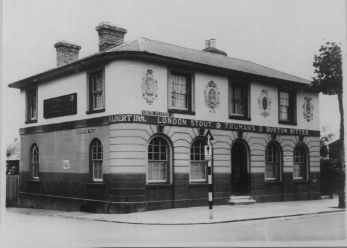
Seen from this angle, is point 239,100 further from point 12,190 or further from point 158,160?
point 12,190

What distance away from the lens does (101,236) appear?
44.5ft

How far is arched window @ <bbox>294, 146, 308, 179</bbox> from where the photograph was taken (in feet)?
84.3

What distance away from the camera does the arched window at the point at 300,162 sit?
2569cm

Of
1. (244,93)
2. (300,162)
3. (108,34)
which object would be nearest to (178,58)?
(108,34)

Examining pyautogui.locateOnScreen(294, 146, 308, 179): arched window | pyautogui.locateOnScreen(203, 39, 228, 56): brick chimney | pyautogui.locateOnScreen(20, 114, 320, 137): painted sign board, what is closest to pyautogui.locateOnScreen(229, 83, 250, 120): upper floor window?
pyautogui.locateOnScreen(20, 114, 320, 137): painted sign board

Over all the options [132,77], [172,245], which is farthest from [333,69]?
[172,245]

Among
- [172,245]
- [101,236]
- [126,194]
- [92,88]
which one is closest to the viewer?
[172,245]

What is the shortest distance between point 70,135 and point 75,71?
285 centimetres

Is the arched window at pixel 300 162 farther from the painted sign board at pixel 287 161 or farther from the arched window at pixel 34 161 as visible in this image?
the arched window at pixel 34 161

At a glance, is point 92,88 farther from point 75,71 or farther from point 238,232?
point 238,232

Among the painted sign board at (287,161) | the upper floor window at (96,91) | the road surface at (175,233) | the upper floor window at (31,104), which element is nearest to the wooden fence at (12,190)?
the upper floor window at (31,104)

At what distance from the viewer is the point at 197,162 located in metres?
21.6

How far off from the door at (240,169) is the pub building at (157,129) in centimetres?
5

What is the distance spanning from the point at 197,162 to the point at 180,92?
10.5 feet
